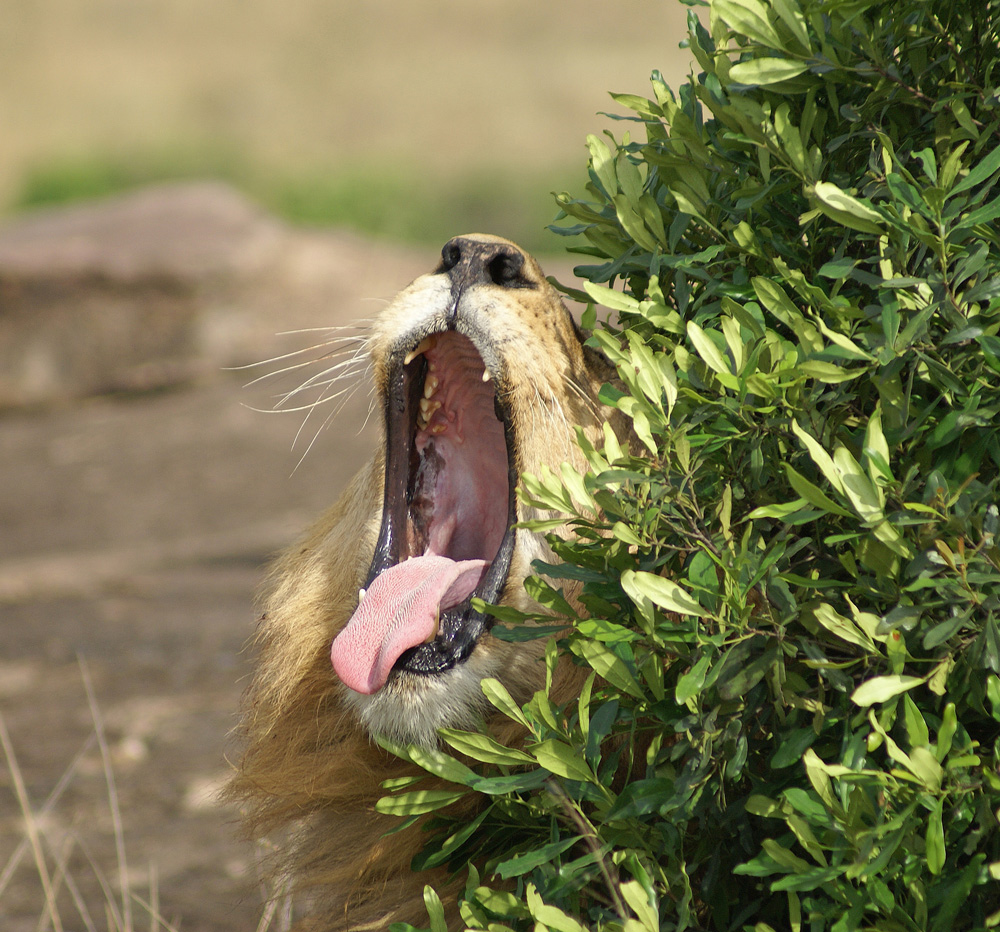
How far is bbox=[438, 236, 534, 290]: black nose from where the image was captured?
7.77ft

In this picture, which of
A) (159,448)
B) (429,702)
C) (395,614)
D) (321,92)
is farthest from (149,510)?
(321,92)

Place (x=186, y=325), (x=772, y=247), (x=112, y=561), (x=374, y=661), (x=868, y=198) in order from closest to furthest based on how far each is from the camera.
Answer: (x=868, y=198), (x=772, y=247), (x=374, y=661), (x=112, y=561), (x=186, y=325)

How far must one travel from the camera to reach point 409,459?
106 inches

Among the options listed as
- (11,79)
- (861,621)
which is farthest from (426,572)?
(11,79)

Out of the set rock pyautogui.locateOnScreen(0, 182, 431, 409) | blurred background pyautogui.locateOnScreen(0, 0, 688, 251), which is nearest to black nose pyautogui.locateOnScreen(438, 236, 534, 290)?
rock pyautogui.locateOnScreen(0, 182, 431, 409)

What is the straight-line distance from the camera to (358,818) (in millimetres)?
2451

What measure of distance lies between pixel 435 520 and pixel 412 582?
36cm

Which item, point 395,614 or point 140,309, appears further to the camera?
point 140,309

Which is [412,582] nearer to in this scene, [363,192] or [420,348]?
[420,348]

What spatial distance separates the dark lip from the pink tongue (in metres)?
0.04

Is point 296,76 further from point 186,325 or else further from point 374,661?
point 374,661

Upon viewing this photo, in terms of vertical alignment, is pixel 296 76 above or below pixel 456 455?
above

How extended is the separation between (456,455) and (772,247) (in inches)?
47.5

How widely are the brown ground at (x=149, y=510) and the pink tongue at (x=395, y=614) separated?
4.25ft
